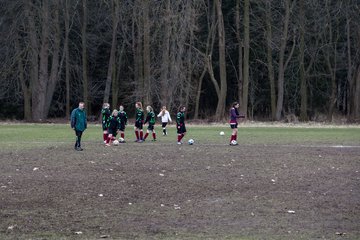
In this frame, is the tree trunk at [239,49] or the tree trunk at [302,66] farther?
the tree trunk at [239,49]

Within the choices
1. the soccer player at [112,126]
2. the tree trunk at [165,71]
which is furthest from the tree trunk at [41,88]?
the soccer player at [112,126]

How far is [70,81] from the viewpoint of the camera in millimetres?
68000

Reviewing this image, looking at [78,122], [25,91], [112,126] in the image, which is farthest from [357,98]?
[78,122]

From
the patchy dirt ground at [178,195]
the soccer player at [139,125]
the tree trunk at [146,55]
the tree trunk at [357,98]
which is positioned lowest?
the patchy dirt ground at [178,195]

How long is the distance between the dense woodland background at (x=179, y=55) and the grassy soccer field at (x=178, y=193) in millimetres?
31644

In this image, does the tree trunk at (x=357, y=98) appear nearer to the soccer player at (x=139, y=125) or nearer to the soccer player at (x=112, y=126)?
the soccer player at (x=139, y=125)

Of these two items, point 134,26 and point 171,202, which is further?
point 134,26

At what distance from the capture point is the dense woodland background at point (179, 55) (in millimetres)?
58625

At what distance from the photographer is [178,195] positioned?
17672mm

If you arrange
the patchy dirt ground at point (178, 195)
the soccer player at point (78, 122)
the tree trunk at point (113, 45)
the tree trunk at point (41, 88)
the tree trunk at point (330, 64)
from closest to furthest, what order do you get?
the patchy dirt ground at point (178, 195) → the soccer player at point (78, 122) → the tree trunk at point (41, 88) → the tree trunk at point (113, 45) → the tree trunk at point (330, 64)

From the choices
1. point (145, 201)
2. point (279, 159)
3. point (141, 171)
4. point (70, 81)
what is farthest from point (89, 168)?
point (70, 81)

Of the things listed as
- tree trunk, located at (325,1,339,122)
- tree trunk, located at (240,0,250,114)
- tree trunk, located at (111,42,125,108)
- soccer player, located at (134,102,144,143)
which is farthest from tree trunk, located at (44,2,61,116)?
soccer player, located at (134,102,144,143)

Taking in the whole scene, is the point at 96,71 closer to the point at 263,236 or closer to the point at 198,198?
the point at 198,198

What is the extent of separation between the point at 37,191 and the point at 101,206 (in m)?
2.21
